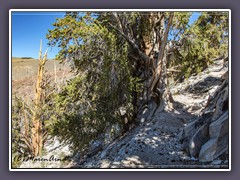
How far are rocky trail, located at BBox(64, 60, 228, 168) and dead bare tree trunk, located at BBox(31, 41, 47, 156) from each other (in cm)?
47

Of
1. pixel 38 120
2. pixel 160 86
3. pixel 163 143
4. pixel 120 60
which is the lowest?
pixel 163 143

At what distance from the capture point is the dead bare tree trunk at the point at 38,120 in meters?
3.41

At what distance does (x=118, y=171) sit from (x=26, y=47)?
1.72m

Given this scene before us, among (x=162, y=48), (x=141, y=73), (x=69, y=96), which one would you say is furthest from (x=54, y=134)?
(x=162, y=48)

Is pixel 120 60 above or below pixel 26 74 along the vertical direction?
above

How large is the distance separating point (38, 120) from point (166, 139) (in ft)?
5.39

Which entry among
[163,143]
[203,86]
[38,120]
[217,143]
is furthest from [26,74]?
[203,86]

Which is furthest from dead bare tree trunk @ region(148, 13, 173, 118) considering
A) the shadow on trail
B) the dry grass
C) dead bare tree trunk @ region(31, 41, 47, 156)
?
dead bare tree trunk @ region(31, 41, 47, 156)

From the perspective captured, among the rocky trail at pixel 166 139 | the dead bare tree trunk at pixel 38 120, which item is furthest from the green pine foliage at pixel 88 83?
the rocky trail at pixel 166 139

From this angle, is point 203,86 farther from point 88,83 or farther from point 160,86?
point 88,83

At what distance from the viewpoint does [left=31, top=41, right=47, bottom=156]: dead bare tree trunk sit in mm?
3406

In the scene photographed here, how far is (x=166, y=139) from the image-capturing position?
12.6ft

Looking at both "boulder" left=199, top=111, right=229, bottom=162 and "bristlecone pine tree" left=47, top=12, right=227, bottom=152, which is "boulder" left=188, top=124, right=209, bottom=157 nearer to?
"boulder" left=199, top=111, right=229, bottom=162

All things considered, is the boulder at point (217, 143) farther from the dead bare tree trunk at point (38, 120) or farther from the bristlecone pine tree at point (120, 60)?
the dead bare tree trunk at point (38, 120)
